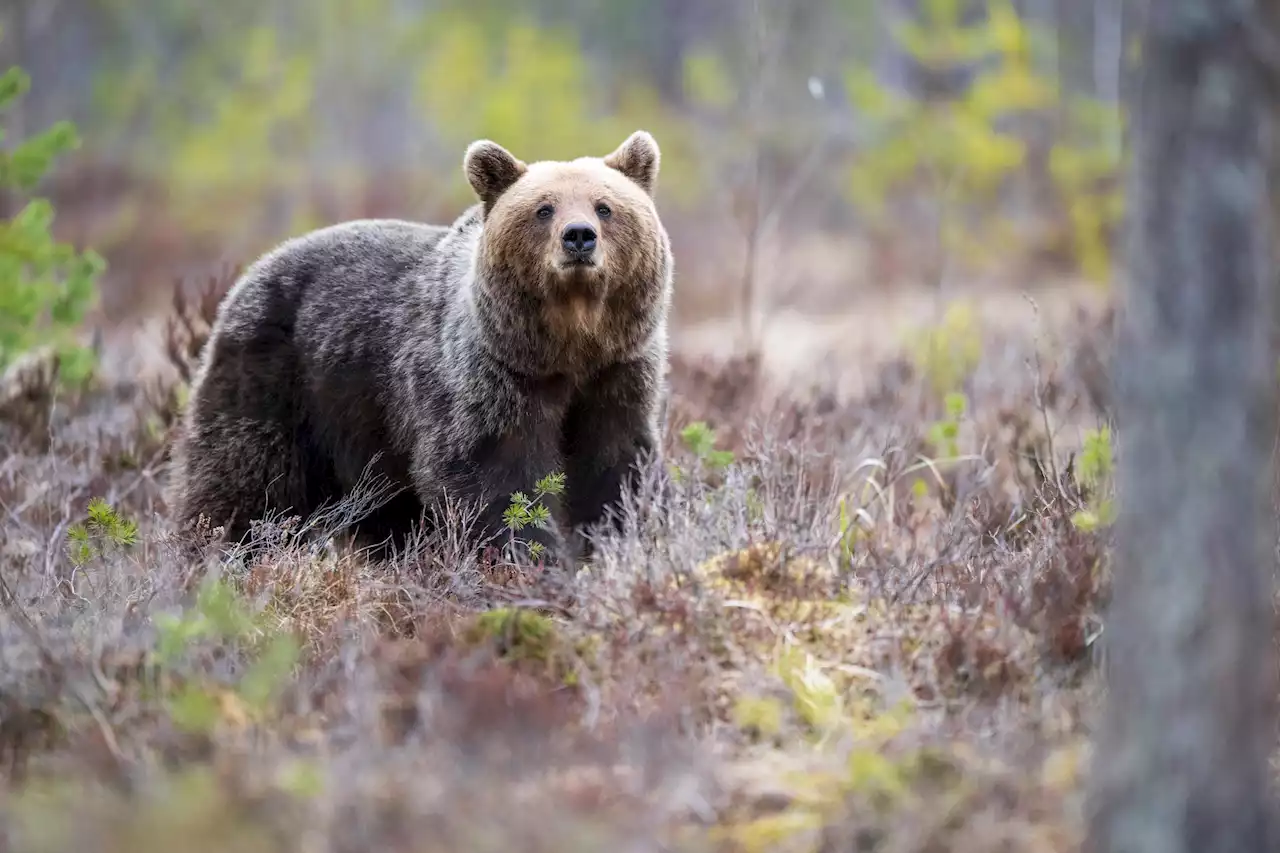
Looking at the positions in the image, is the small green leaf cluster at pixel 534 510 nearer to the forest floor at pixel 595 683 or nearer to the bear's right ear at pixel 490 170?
the forest floor at pixel 595 683

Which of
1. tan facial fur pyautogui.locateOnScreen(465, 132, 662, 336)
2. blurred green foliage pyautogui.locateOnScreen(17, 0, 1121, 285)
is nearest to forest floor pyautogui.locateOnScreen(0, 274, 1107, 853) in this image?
tan facial fur pyautogui.locateOnScreen(465, 132, 662, 336)

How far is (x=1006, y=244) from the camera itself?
13930 millimetres

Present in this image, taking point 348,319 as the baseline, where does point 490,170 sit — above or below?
above

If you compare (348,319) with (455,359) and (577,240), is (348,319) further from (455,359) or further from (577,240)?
(577,240)

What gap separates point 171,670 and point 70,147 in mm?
3891

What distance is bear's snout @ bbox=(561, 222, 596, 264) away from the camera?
16.5 feet

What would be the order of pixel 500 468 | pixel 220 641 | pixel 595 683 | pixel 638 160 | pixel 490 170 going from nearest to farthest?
1. pixel 595 683
2. pixel 220 641
3. pixel 500 468
4. pixel 490 170
5. pixel 638 160

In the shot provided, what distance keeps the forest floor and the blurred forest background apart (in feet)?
16.5

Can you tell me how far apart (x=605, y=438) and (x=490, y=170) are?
124 centimetres

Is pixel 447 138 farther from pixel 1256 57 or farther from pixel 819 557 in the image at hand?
pixel 1256 57

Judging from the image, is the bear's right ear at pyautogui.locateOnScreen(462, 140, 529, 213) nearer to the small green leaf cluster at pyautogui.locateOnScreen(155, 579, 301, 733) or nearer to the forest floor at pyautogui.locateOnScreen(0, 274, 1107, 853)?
the forest floor at pyautogui.locateOnScreen(0, 274, 1107, 853)

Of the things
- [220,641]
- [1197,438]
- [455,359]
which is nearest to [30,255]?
[455,359]

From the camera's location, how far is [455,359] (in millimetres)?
5574

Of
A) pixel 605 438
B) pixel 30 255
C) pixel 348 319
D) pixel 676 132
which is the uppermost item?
pixel 676 132
